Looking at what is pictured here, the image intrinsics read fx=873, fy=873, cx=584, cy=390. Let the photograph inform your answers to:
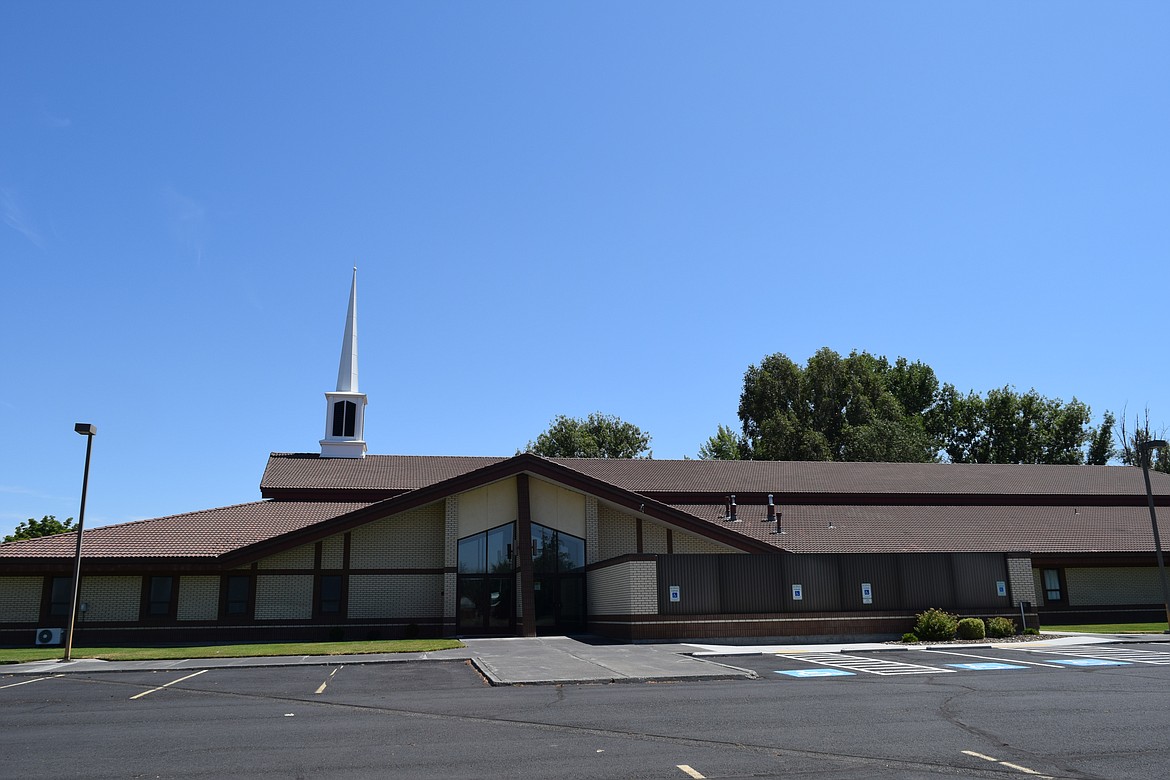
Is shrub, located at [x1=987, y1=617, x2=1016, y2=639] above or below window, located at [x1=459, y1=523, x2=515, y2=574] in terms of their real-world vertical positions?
below

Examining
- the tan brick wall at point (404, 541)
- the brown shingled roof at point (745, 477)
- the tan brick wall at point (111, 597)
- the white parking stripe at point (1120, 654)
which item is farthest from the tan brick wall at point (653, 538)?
the tan brick wall at point (111, 597)

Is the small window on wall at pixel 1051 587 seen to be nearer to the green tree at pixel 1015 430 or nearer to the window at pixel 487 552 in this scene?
the window at pixel 487 552

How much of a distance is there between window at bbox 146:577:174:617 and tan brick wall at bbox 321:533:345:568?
201 inches

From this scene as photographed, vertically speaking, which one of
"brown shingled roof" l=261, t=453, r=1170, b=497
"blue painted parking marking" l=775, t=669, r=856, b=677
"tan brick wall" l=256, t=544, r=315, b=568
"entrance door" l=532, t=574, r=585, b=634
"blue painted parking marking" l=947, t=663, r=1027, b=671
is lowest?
"blue painted parking marking" l=947, t=663, r=1027, b=671

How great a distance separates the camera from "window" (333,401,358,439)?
43.6m

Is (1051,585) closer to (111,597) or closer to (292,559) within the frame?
(292,559)

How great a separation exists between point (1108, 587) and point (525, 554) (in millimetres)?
24002

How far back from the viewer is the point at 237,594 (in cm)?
3061

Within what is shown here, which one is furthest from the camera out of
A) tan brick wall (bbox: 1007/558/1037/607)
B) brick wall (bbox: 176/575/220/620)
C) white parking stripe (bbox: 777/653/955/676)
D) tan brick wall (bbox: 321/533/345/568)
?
tan brick wall (bbox: 321/533/345/568)

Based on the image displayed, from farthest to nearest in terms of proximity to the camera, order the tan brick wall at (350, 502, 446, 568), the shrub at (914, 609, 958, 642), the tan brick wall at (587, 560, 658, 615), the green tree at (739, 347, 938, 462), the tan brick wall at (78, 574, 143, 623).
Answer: the green tree at (739, 347, 938, 462)
the tan brick wall at (350, 502, 446, 568)
the tan brick wall at (78, 574, 143, 623)
the tan brick wall at (587, 560, 658, 615)
the shrub at (914, 609, 958, 642)

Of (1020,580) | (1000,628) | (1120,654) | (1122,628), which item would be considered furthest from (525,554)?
(1122,628)

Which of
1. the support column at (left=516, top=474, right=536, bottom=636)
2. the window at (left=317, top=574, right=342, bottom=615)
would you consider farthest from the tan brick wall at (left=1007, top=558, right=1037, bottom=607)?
the window at (left=317, top=574, right=342, bottom=615)

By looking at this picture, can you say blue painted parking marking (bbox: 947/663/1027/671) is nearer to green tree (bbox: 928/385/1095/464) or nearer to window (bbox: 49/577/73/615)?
window (bbox: 49/577/73/615)

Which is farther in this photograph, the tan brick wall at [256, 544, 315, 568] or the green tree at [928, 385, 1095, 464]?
the green tree at [928, 385, 1095, 464]
